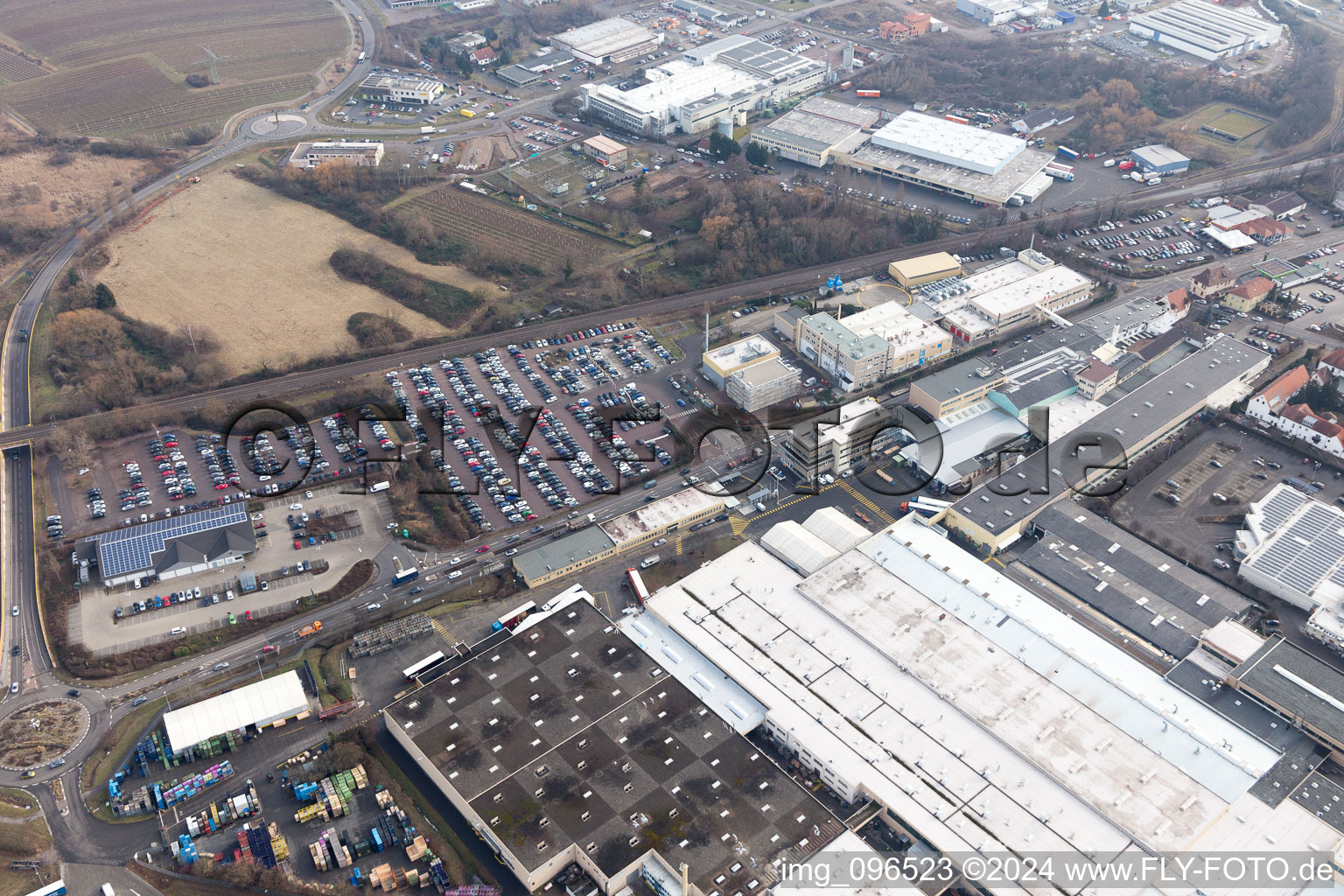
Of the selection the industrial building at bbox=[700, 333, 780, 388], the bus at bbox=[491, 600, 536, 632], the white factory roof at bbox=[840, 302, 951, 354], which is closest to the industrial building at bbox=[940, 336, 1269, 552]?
the white factory roof at bbox=[840, 302, 951, 354]

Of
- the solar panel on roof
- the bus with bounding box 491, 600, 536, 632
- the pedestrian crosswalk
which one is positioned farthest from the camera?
the pedestrian crosswalk

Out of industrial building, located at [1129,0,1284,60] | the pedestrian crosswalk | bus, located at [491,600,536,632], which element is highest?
industrial building, located at [1129,0,1284,60]

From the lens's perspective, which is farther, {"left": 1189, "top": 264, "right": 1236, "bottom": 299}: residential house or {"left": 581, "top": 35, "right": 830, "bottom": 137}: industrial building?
{"left": 581, "top": 35, "right": 830, "bottom": 137}: industrial building

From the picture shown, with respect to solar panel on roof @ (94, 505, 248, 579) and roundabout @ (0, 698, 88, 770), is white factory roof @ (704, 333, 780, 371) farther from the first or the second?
roundabout @ (0, 698, 88, 770)

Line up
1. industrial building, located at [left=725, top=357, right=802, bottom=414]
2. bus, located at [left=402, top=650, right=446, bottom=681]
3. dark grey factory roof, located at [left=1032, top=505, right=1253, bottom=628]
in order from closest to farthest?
1. bus, located at [left=402, top=650, right=446, bottom=681]
2. dark grey factory roof, located at [left=1032, top=505, right=1253, bottom=628]
3. industrial building, located at [left=725, top=357, right=802, bottom=414]

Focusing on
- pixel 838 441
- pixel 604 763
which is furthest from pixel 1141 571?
pixel 604 763

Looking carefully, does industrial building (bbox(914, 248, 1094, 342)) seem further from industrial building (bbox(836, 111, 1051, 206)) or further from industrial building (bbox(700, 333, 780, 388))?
industrial building (bbox(836, 111, 1051, 206))

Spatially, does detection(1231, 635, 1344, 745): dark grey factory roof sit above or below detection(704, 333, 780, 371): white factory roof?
above

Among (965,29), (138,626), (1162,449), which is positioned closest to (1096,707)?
(1162,449)
